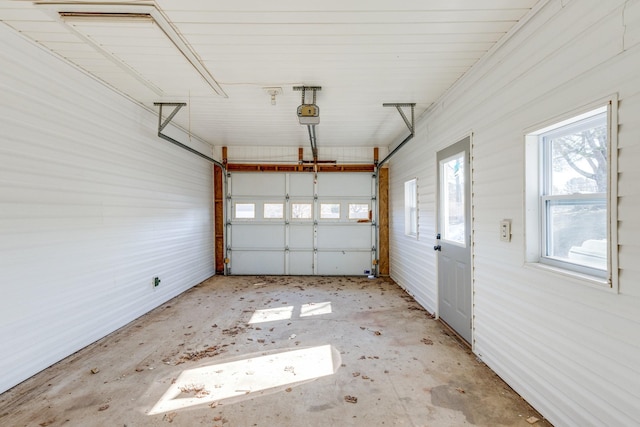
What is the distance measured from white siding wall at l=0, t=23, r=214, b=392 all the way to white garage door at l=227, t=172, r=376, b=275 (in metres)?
2.33

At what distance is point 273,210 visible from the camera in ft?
23.0

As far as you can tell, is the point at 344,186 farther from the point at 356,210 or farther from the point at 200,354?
the point at 200,354

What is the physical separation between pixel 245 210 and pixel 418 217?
4019mm

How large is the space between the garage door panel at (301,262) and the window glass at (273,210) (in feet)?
3.08

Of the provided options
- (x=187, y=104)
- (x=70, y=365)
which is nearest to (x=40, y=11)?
(x=187, y=104)

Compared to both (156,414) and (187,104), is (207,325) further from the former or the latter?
(187,104)

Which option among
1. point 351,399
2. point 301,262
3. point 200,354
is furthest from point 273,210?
point 351,399

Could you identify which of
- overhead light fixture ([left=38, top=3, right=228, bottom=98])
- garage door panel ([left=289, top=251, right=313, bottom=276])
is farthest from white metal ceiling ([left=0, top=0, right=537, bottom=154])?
garage door panel ([left=289, top=251, right=313, bottom=276])

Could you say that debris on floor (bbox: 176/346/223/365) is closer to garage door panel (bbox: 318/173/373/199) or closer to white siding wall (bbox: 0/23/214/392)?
white siding wall (bbox: 0/23/214/392)

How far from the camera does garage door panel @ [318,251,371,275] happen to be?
23.0 feet

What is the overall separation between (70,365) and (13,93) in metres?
2.53

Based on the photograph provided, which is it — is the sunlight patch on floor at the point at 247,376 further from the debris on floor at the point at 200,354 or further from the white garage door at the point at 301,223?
the white garage door at the point at 301,223

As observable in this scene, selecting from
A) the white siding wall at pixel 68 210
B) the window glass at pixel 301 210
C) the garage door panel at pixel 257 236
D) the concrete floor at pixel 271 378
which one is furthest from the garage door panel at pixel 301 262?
the white siding wall at pixel 68 210

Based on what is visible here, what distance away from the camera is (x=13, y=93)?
2.53 metres
